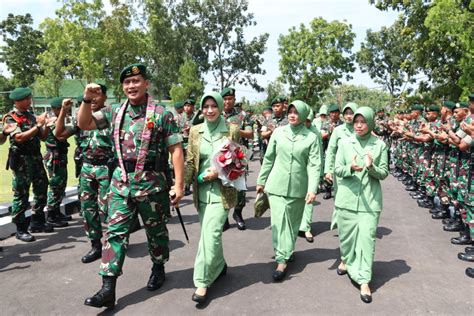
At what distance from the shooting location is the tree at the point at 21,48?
5638 cm

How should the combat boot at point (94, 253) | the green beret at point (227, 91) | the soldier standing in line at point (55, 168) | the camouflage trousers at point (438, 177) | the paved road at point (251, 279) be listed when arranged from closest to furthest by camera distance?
the paved road at point (251, 279)
the combat boot at point (94, 253)
the green beret at point (227, 91)
the soldier standing in line at point (55, 168)
the camouflage trousers at point (438, 177)

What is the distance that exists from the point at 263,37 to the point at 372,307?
44211mm

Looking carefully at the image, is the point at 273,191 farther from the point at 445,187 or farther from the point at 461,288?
the point at 445,187

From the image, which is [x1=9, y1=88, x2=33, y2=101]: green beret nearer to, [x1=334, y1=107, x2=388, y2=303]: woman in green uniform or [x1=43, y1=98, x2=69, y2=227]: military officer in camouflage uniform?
[x1=43, y1=98, x2=69, y2=227]: military officer in camouflage uniform

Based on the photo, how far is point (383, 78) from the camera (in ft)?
151

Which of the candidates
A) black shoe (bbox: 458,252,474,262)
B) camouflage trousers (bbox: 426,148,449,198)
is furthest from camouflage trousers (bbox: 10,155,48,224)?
camouflage trousers (bbox: 426,148,449,198)

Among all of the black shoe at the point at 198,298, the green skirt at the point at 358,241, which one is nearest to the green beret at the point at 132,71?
the black shoe at the point at 198,298

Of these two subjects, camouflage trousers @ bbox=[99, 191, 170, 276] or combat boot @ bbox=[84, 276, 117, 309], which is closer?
combat boot @ bbox=[84, 276, 117, 309]

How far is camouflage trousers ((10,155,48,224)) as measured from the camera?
5.70 meters

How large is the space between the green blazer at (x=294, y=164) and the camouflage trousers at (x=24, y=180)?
3540mm

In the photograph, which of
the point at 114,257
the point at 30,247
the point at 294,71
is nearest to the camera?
the point at 114,257

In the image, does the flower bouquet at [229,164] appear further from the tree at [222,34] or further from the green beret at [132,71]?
the tree at [222,34]

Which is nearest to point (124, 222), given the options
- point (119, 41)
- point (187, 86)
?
point (119, 41)

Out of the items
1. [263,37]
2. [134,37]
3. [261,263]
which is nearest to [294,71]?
[263,37]
